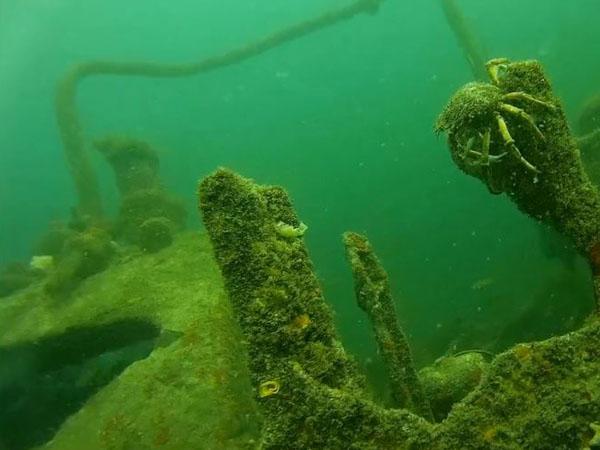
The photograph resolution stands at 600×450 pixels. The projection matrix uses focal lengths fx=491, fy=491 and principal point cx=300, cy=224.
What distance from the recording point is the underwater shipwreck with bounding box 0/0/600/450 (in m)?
2.74

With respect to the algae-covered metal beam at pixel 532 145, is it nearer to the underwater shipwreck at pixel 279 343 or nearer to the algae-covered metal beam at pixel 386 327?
the underwater shipwreck at pixel 279 343

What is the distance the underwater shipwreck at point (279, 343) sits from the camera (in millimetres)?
2742

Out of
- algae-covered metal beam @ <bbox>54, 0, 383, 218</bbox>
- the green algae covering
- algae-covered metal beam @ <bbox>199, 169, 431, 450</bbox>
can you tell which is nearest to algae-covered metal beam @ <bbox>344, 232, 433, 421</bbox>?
algae-covered metal beam @ <bbox>199, 169, 431, 450</bbox>

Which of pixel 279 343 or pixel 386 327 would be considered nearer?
pixel 279 343

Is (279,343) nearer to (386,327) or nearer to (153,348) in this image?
(386,327)

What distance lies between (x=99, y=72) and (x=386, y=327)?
14.0 meters

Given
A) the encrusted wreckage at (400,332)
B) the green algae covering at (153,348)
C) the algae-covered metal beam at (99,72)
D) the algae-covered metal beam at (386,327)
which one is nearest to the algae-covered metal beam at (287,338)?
the encrusted wreckage at (400,332)

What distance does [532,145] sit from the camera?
368 centimetres

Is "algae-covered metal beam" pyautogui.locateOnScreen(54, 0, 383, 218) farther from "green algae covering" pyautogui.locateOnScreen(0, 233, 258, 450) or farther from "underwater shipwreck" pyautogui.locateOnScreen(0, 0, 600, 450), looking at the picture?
"green algae covering" pyautogui.locateOnScreen(0, 233, 258, 450)

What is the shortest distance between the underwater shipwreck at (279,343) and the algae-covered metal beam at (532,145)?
11 mm

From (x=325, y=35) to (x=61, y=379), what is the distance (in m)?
72.5

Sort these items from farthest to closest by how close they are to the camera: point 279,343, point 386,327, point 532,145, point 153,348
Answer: point 153,348, point 386,327, point 532,145, point 279,343

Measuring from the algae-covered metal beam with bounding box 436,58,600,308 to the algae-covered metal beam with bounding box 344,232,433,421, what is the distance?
1.19 meters

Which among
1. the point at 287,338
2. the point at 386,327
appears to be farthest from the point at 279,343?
the point at 386,327
